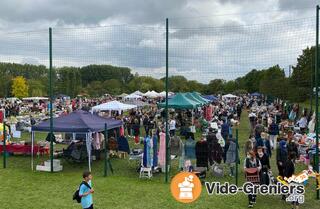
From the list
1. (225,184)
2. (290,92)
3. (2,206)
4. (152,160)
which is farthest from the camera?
(290,92)

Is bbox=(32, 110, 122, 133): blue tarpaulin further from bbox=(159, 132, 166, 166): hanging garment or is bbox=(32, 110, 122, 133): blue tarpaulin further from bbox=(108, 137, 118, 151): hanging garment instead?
bbox=(159, 132, 166, 166): hanging garment

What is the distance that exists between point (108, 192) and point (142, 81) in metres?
29.7

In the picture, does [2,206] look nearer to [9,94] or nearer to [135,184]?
[135,184]

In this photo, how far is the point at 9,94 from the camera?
92.4 meters

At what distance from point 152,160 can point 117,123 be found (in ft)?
11.8

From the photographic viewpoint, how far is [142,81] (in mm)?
Answer: 40938

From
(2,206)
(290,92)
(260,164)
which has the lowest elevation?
(2,206)

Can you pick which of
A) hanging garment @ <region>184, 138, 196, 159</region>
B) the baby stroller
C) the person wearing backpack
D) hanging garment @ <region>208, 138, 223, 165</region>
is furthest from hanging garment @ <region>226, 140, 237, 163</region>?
the person wearing backpack

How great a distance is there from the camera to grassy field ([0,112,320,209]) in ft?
34.3

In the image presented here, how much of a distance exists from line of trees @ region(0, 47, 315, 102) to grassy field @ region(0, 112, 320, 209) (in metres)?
3.87

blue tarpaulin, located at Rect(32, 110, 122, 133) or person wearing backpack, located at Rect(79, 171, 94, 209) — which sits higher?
blue tarpaulin, located at Rect(32, 110, 122, 133)

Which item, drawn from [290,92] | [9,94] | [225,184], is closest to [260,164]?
[225,184]

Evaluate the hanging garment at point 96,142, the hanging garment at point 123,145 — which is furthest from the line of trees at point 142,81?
the hanging garment at point 96,142

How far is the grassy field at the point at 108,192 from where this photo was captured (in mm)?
10453
